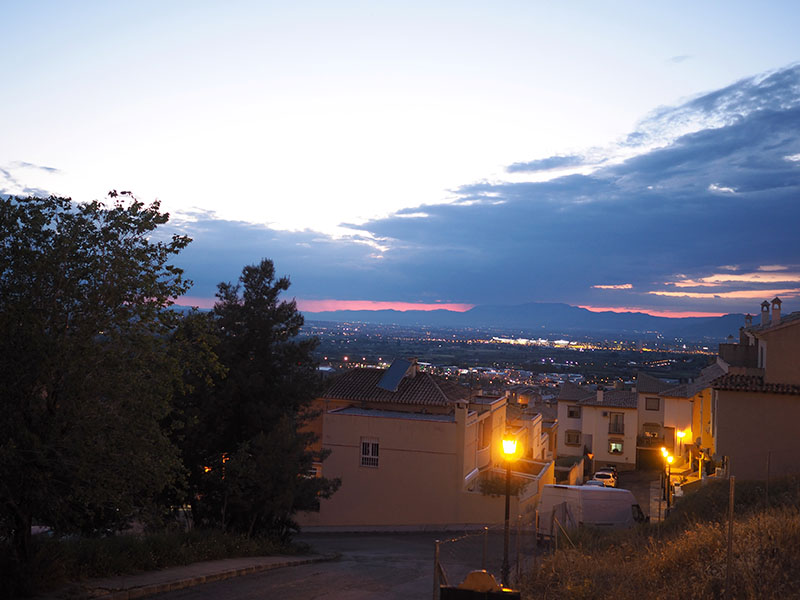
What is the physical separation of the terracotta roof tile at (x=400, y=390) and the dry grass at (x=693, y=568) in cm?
2210

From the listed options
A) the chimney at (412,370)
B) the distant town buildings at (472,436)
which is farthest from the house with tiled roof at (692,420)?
the chimney at (412,370)

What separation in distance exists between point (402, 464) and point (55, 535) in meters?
21.6

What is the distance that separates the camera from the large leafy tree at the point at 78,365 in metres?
10.8

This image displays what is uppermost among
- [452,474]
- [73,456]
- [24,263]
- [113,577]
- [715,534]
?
[24,263]

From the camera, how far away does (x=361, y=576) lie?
16.0 metres

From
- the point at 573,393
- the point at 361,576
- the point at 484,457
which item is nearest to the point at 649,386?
the point at 573,393

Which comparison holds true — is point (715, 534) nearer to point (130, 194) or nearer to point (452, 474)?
point (130, 194)

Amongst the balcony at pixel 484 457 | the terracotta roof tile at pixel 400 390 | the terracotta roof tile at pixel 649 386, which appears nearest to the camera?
the balcony at pixel 484 457

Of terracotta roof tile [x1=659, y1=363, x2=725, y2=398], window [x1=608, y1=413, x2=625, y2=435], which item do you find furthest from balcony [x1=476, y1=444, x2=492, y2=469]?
window [x1=608, y1=413, x2=625, y2=435]

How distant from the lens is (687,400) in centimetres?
4425

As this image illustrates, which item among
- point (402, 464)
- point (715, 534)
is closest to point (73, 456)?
point (715, 534)

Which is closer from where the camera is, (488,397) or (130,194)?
(130,194)

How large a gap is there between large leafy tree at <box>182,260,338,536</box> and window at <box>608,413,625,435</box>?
1438 inches

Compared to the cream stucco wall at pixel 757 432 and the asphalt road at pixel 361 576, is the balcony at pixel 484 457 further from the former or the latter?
the cream stucco wall at pixel 757 432
